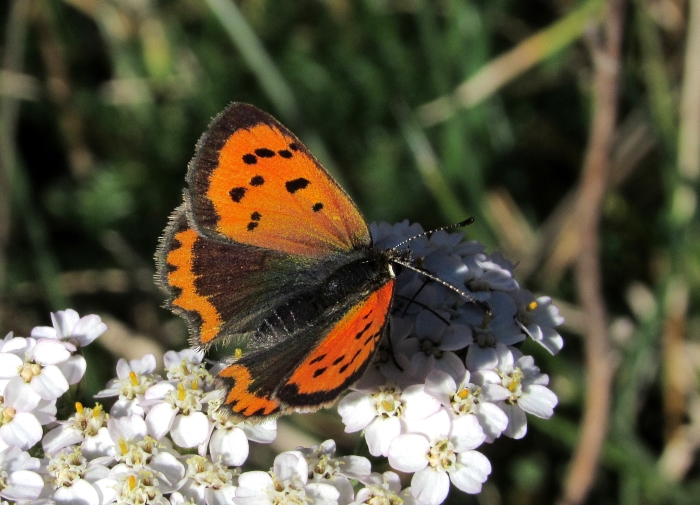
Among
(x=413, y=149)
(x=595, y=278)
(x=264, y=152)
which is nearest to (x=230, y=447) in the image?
(x=264, y=152)

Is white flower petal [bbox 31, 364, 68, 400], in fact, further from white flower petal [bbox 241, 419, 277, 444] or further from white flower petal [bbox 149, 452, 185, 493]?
white flower petal [bbox 241, 419, 277, 444]

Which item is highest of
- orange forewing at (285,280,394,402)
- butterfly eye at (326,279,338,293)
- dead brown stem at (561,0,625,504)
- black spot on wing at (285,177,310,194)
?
black spot on wing at (285,177,310,194)

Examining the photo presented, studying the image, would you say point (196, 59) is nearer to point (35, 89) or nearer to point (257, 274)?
point (35, 89)

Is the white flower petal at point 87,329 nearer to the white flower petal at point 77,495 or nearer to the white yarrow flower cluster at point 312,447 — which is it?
the white yarrow flower cluster at point 312,447

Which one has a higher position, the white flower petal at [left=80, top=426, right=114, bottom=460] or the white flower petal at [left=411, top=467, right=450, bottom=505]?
the white flower petal at [left=80, top=426, right=114, bottom=460]

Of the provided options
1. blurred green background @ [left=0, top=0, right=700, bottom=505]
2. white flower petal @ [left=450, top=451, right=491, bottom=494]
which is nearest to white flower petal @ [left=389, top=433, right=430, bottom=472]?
white flower petal @ [left=450, top=451, right=491, bottom=494]

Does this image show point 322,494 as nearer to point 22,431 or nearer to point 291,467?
point 291,467

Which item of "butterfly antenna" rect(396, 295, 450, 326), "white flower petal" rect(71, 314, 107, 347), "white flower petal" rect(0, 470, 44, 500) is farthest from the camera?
"white flower petal" rect(71, 314, 107, 347)
